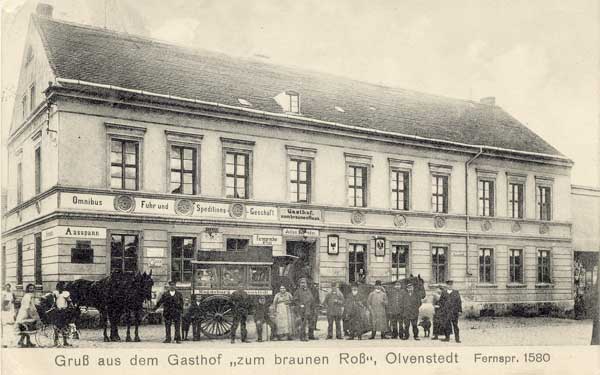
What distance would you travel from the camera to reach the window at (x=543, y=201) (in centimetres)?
1259

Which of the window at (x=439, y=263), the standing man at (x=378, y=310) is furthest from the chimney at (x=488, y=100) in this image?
the standing man at (x=378, y=310)

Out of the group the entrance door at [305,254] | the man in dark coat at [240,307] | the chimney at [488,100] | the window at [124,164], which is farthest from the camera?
the entrance door at [305,254]

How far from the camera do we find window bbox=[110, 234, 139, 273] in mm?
10227

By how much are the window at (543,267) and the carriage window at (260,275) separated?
5.32 metres

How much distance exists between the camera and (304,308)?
9.43m

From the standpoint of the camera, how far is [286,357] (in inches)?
318

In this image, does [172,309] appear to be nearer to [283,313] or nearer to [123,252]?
[283,313]

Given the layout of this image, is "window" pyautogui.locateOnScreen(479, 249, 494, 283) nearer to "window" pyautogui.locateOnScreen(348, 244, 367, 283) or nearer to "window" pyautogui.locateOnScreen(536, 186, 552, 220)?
"window" pyautogui.locateOnScreen(536, 186, 552, 220)

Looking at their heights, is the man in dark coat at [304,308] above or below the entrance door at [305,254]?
below

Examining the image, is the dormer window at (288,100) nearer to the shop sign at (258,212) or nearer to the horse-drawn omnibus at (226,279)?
the shop sign at (258,212)

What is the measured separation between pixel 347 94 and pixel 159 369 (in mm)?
6284

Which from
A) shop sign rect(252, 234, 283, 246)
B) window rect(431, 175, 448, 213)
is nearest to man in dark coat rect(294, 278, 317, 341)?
shop sign rect(252, 234, 283, 246)

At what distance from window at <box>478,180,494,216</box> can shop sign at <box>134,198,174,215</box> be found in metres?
5.80

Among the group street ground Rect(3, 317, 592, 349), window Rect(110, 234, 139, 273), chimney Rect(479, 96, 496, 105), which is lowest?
street ground Rect(3, 317, 592, 349)
